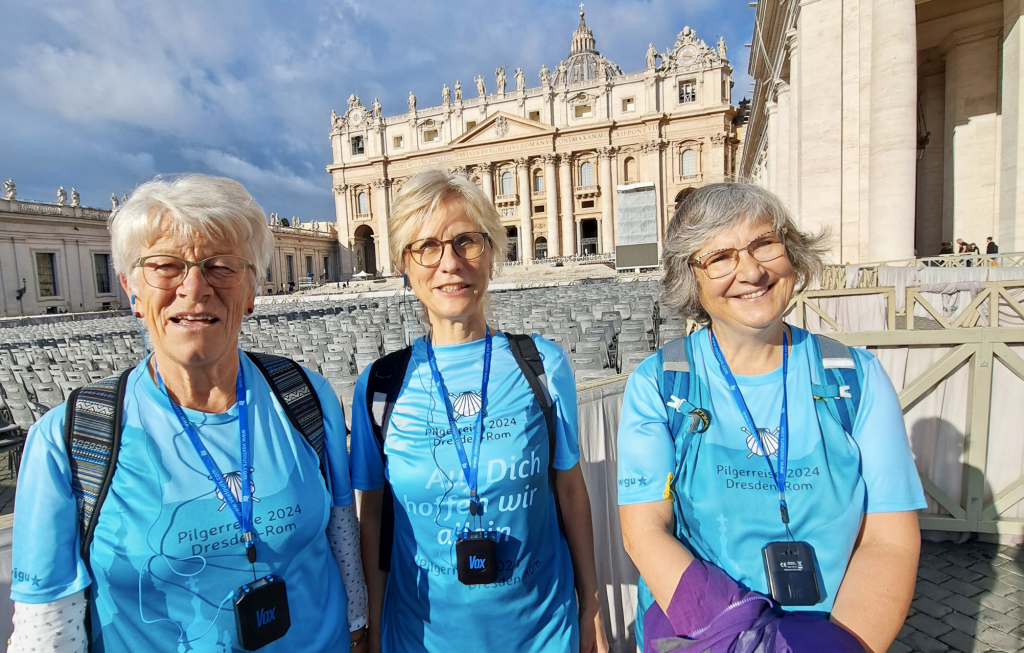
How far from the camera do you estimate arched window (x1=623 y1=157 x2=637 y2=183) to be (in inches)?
1854

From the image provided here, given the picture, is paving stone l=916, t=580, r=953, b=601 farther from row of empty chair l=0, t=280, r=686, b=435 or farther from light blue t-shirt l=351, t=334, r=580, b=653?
light blue t-shirt l=351, t=334, r=580, b=653

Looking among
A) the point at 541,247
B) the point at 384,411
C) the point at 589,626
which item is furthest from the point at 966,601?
the point at 541,247

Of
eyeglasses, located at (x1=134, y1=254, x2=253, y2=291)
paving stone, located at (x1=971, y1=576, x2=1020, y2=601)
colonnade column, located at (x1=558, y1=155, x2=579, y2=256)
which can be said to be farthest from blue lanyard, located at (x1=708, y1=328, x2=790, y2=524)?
colonnade column, located at (x1=558, y1=155, x2=579, y2=256)

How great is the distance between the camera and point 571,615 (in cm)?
163

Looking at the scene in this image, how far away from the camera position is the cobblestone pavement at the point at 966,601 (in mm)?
2543

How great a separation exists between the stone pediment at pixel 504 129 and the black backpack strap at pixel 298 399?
162 ft

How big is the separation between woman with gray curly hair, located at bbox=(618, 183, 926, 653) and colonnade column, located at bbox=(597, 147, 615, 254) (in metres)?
46.1

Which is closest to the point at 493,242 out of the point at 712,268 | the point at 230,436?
the point at 712,268

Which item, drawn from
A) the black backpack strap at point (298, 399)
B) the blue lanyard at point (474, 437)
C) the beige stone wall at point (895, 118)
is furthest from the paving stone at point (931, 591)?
the beige stone wall at point (895, 118)

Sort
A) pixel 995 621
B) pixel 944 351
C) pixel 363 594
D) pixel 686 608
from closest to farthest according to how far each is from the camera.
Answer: pixel 686 608 → pixel 363 594 → pixel 995 621 → pixel 944 351

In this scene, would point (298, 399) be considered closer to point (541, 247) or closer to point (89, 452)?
point (89, 452)

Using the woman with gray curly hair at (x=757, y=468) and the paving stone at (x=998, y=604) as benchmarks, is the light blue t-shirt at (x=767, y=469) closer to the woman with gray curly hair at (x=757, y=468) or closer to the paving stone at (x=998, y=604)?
the woman with gray curly hair at (x=757, y=468)

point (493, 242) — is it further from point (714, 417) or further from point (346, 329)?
point (346, 329)

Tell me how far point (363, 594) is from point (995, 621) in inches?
127
